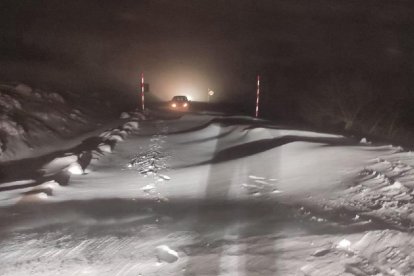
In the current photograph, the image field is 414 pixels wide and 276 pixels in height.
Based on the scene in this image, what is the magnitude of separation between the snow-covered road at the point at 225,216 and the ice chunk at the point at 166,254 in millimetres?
12

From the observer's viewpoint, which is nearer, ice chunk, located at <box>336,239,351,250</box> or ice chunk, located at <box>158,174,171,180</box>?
ice chunk, located at <box>336,239,351,250</box>

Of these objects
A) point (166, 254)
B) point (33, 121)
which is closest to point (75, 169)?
point (166, 254)

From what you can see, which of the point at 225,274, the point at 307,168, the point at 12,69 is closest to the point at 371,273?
the point at 225,274

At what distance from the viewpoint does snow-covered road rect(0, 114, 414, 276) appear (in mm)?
5109

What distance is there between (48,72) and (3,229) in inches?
1982

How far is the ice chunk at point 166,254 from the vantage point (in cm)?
529

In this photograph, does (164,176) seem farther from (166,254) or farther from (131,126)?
(131,126)

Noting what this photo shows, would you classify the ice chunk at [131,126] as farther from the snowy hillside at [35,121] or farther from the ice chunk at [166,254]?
the ice chunk at [166,254]

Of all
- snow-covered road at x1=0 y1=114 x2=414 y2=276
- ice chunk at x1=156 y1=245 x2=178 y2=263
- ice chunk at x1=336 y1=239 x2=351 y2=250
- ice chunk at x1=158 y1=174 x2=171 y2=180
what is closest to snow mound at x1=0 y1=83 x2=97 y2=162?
snow-covered road at x1=0 y1=114 x2=414 y2=276

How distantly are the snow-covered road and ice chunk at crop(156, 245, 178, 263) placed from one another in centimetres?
1

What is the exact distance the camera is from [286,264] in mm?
4930

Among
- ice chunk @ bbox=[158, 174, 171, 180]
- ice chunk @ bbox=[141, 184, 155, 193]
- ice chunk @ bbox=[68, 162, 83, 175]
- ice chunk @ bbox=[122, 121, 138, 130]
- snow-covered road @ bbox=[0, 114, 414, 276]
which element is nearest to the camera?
snow-covered road @ bbox=[0, 114, 414, 276]

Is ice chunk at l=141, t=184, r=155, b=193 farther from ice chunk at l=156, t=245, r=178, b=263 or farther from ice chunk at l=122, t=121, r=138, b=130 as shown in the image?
ice chunk at l=122, t=121, r=138, b=130

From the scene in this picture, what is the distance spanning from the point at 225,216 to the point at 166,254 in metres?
1.58
